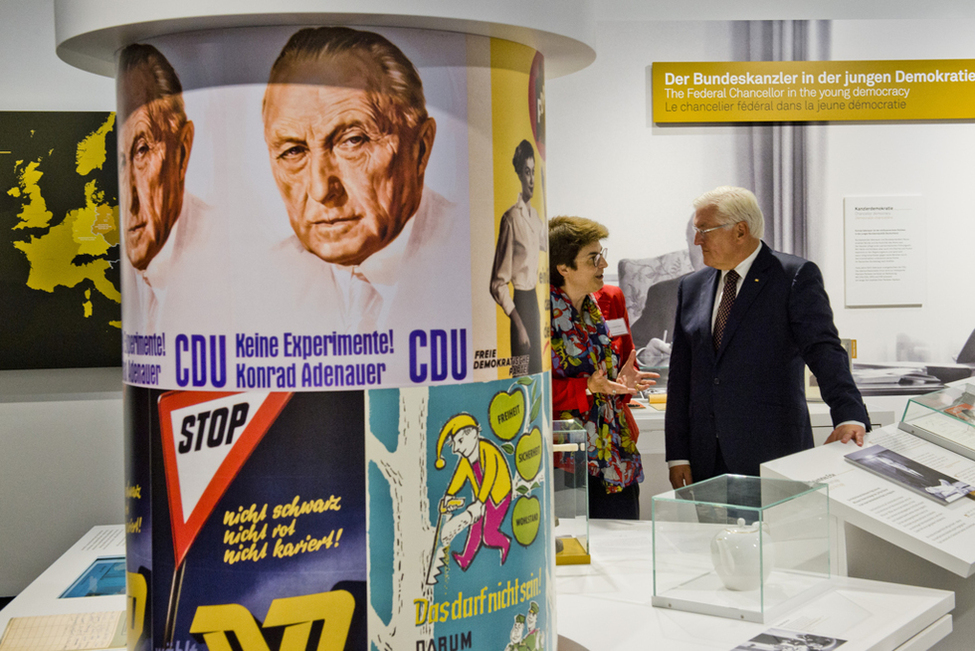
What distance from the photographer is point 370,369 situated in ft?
3.79

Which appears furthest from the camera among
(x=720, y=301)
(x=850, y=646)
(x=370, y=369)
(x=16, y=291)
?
(x=720, y=301)

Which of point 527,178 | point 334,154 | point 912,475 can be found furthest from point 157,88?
point 912,475

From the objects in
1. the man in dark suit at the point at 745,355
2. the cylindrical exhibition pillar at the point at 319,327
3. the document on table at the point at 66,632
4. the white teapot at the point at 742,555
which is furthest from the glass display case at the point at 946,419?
the document on table at the point at 66,632

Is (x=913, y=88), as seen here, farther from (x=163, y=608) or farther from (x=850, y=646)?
(x=163, y=608)

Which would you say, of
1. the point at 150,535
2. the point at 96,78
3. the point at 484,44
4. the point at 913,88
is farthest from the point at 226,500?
the point at 913,88

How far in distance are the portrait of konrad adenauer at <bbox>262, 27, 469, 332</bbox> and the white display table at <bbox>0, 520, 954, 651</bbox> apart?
89cm

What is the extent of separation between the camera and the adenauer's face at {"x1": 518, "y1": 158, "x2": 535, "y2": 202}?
4.20 feet

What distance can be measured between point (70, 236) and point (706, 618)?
2338mm

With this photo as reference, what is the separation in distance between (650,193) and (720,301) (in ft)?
6.62

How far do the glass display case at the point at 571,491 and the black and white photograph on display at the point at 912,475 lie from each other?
78 cm

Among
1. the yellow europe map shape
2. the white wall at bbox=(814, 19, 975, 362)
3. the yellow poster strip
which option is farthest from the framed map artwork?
the white wall at bbox=(814, 19, 975, 362)

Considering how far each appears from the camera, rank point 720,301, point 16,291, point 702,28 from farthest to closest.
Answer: point 702,28
point 720,301
point 16,291

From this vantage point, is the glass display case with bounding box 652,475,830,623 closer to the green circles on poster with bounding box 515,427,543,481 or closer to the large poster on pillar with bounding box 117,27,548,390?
the green circles on poster with bounding box 515,427,543,481

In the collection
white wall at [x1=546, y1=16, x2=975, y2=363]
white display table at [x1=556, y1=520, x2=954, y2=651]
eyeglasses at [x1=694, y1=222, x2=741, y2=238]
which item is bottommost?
white display table at [x1=556, y1=520, x2=954, y2=651]
